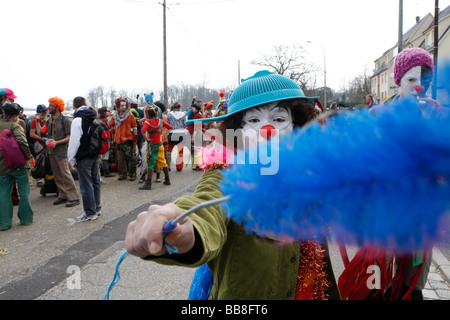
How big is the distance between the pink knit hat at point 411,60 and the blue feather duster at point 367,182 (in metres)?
1.82

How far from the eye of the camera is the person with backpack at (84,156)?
17.7 feet

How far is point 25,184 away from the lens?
511 centimetres

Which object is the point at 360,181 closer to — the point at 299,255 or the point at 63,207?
the point at 299,255

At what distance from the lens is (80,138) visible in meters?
5.44

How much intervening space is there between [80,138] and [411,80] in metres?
5.15

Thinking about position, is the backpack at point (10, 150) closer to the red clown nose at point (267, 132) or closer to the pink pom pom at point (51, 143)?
the pink pom pom at point (51, 143)

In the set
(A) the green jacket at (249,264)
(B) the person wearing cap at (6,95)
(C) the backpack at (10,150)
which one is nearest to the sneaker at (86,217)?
(C) the backpack at (10,150)

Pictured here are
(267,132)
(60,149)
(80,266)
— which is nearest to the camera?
(267,132)

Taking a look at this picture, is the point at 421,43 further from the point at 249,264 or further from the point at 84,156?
the point at 84,156

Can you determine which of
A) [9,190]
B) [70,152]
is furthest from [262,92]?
[9,190]

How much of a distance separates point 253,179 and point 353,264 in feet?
5.58

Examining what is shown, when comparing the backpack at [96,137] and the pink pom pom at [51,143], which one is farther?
the pink pom pom at [51,143]

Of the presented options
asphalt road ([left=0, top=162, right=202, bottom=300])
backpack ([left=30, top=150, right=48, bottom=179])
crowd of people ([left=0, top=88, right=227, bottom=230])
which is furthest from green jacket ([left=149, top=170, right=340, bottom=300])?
backpack ([left=30, top=150, right=48, bottom=179])

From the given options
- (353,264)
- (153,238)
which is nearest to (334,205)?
(153,238)
